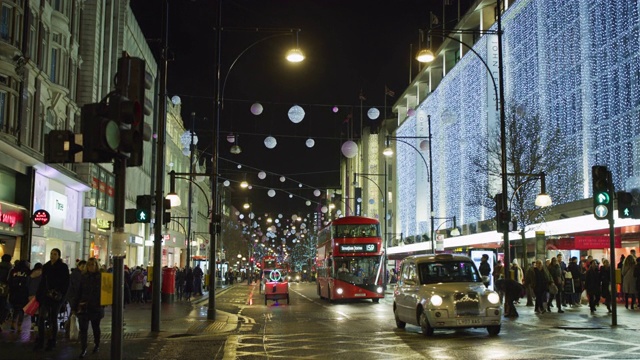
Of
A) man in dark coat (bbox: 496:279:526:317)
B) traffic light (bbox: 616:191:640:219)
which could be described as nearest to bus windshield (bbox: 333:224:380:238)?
man in dark coat (bbox: 496:279:526:317)

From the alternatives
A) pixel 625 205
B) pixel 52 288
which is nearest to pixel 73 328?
pixel 52 288

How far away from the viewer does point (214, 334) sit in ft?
59.7

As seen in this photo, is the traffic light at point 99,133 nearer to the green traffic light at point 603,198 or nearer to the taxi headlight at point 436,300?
the taxi headlight at point 436,300

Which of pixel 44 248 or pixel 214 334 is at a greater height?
pixel 44 248

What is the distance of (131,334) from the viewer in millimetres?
17766

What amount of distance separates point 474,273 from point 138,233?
37.9 m

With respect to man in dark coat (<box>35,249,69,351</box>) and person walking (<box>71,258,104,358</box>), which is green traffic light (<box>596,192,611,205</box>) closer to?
person walking (<box>71,258,104,358</box>)

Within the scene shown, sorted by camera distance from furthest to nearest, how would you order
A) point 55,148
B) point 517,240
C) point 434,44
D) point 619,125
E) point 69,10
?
point 434,44, point 517,240, point 69,10, point 619,125, point 55,148

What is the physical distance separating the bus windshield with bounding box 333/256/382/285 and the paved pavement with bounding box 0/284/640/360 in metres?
9.48

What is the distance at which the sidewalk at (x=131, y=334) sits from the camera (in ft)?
45.3

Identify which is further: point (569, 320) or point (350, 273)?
point (350, 273)

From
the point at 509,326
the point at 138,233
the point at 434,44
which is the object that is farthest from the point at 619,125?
→ the point at 434,44

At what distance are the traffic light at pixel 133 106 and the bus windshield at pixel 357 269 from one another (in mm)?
26397

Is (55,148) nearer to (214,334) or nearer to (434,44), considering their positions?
(214,334)
